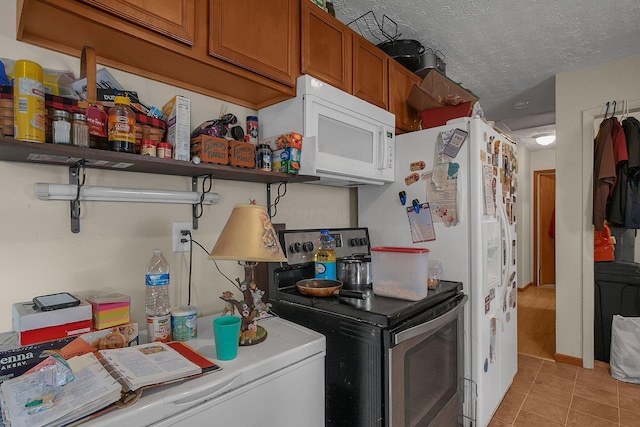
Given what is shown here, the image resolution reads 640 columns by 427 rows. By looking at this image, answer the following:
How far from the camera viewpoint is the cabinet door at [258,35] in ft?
3.93

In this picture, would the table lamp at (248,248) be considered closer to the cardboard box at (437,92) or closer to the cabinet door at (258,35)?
the cabinet door at (258,35)

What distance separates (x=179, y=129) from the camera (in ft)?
3.99

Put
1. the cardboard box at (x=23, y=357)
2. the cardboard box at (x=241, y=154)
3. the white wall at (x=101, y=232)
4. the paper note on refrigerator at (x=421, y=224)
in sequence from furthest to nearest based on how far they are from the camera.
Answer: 1. the paper note on refrigerator at (x=421, y=224)
2. the cardboard box at (x=241, y=154)
3. the white wall at (x=101, y=232)
4. the cardboard box at (x=23, y=357)

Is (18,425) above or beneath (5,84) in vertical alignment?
beneath

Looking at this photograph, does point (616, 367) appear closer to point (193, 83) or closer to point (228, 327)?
point (228, 327)

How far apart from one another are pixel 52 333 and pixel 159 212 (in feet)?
1.88

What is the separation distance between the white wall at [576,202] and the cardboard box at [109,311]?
3.32 meters

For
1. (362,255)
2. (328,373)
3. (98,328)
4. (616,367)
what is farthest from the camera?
(616,367)

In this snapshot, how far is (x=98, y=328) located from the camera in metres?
1.00

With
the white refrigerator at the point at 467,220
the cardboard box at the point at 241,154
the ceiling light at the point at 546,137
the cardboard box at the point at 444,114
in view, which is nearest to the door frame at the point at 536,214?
the ceiling light at the point at 546,137

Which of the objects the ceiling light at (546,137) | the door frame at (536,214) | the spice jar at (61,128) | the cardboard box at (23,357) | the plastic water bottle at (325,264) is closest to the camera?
the cardboard box at (23,357)

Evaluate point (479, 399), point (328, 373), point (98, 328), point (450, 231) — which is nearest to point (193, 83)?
point (98, 328)

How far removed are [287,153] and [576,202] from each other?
8.89ft

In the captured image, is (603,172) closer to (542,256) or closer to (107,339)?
(107,339)
